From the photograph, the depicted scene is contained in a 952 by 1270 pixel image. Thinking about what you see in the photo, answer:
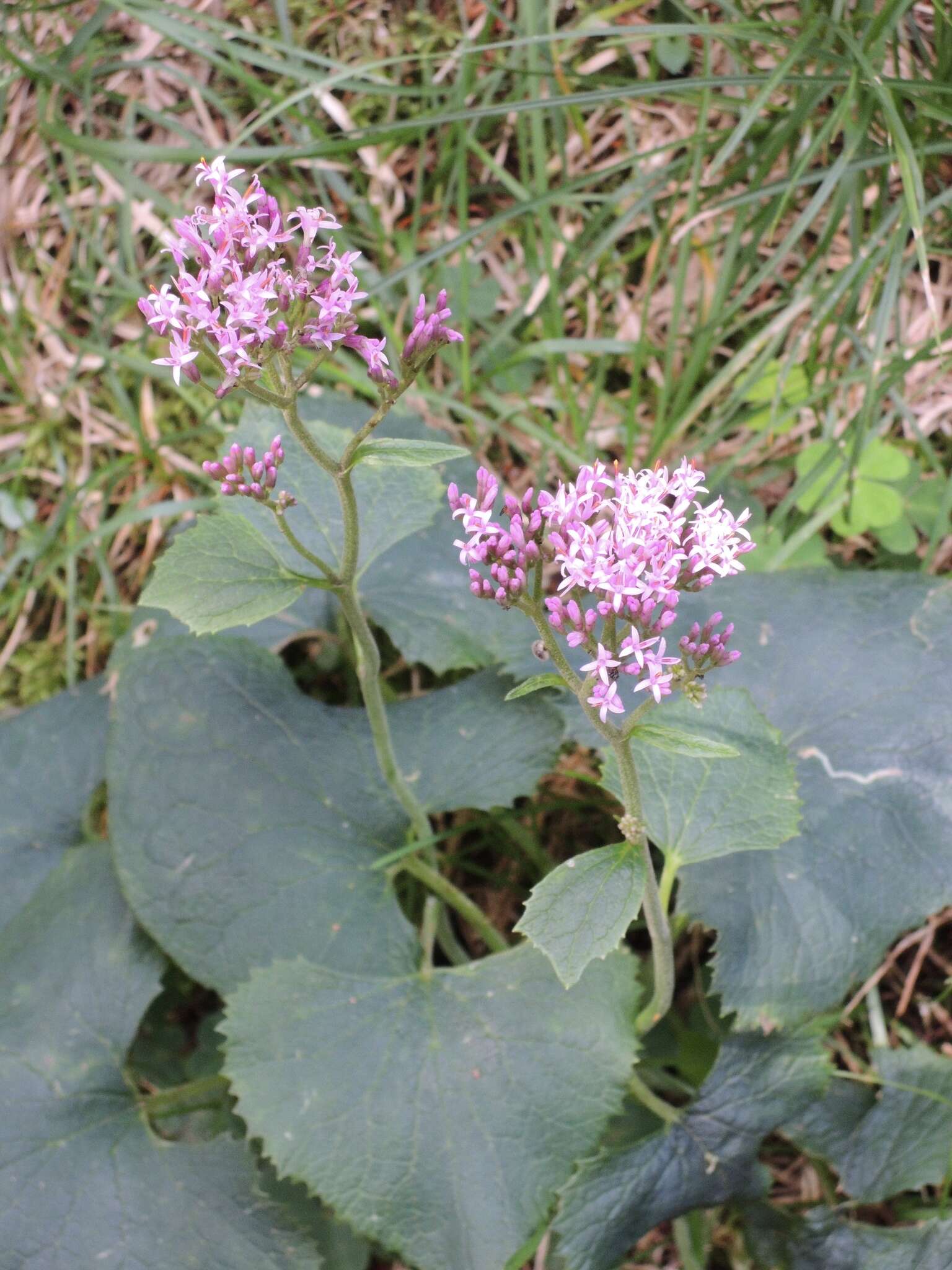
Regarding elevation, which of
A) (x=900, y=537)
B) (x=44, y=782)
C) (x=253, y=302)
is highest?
(x=253, y=302)

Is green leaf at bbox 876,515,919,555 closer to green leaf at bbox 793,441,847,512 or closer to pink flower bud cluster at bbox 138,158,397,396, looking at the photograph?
green leaf at bbox 793,441,847,512

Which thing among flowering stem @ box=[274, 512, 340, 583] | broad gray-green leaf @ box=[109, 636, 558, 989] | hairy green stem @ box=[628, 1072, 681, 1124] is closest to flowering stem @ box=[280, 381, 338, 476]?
flowering stem @ box=[274, 512, 340, 583]

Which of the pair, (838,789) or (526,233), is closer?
(838,789)

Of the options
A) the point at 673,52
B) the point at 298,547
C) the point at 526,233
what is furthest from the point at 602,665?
the point at 673,52

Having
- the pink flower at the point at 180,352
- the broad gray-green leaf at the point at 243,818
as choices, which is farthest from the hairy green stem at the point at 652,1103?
the pink flower at the point at 180,352

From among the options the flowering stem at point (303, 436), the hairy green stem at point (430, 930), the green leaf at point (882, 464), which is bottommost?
the hairy green stem at point (430, 930)

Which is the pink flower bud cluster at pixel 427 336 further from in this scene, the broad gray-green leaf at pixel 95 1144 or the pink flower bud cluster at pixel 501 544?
the broad gray-green leaf at pixel 95 1144

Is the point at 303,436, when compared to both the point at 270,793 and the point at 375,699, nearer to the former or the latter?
the point at 375,699
